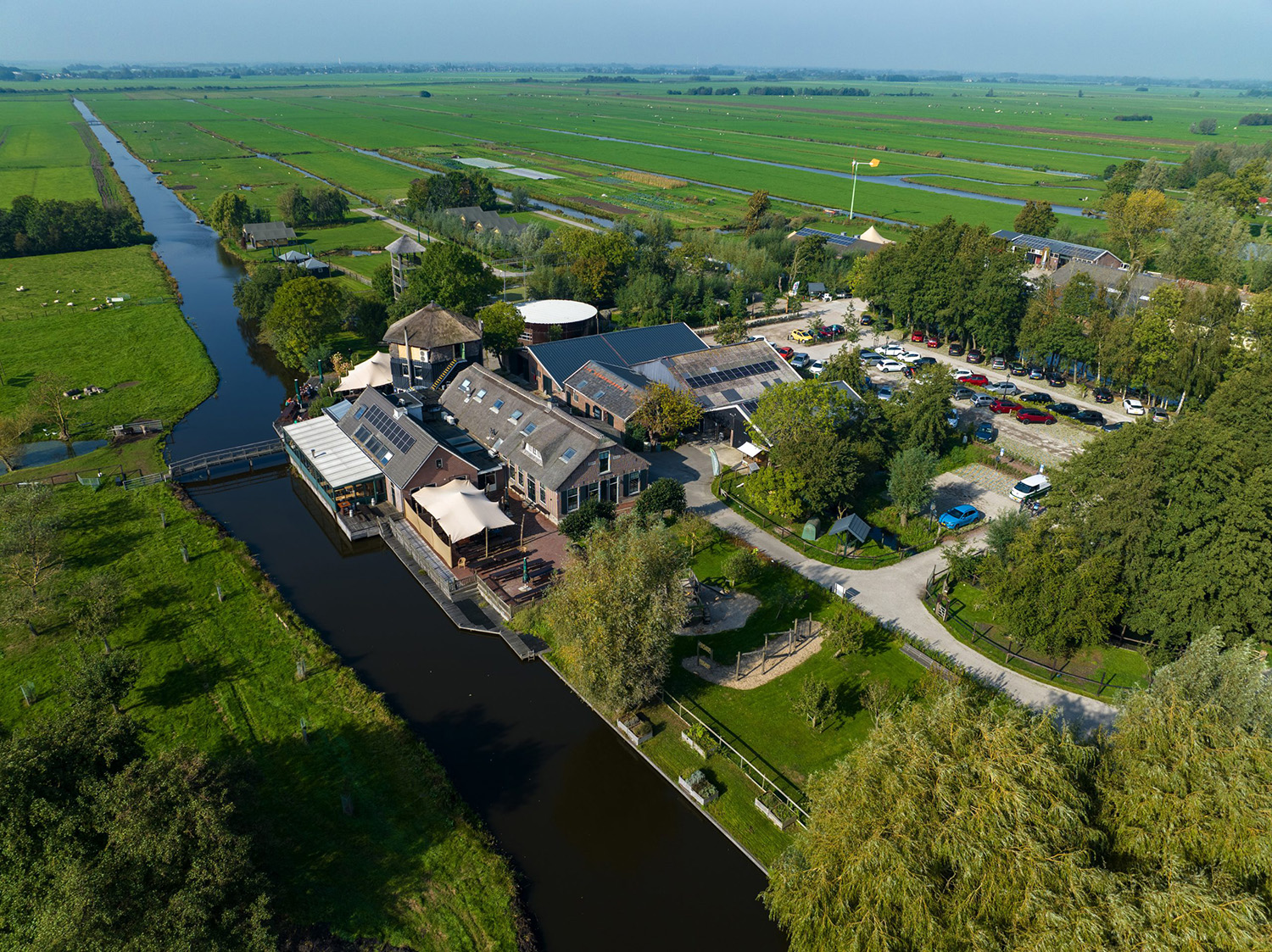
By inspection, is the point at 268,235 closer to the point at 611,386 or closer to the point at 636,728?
the point at 611,386

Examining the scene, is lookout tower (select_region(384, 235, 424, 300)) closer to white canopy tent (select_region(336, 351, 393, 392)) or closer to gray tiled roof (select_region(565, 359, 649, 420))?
white canopy tent (select_region(336, 351, 393, 392))

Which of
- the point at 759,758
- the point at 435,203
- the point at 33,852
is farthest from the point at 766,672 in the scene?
the point at 435,203

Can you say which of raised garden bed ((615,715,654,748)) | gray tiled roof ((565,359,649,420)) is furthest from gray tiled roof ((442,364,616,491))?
raised garden bed ((615,715,654,748))

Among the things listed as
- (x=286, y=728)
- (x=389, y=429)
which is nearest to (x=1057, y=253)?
(x=389, y=429)

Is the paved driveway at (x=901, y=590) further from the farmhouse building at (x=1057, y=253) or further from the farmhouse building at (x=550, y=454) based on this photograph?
the farmhouse building at (x=1057, y=253)

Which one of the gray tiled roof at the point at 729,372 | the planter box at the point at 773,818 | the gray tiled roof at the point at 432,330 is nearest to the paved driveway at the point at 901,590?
the gray tiled roof at the point at 729,372

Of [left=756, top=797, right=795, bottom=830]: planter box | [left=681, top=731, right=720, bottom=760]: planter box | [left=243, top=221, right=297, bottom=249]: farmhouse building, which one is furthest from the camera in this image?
[left=243, top=221, right=297, bottom=249]: farmhouse building
